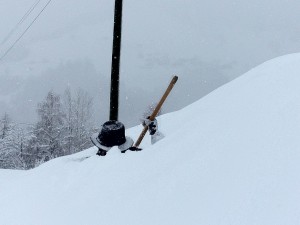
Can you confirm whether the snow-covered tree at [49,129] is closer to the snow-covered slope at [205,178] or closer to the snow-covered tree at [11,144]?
the snow-covered tree at [11,144]

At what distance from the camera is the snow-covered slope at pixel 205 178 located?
8.54 feet

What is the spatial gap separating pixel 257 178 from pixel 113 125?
572cm

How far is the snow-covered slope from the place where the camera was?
2.60 meters

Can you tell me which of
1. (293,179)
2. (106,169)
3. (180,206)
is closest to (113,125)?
(106,169)

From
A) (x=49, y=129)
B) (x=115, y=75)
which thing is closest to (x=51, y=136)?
(x=49, y=129)

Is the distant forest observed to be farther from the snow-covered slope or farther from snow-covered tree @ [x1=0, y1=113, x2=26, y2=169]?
the snow-covered slope

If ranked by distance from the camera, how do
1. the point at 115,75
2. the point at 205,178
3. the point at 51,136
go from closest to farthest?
the point at 205,178 → the point at 115,75 → the point at 51,136

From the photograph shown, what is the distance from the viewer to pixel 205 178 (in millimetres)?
3236

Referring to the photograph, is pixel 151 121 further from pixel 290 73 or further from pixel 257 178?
pixel 257 178

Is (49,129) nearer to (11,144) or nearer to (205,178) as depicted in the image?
(11,144)

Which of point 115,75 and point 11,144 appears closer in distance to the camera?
point 115,75

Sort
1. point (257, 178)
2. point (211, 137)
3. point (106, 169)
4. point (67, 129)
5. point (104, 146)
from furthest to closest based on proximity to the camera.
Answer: point (67, 129)
point (104, 146)
point (106, 169)
point (211, 137)
point (257, 178)

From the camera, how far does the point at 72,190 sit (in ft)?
15.4

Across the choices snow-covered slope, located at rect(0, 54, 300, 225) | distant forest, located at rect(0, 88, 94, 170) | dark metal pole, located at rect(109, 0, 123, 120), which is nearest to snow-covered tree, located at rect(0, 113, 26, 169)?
distant forest, located at rect(0, 88, 94, 170)
